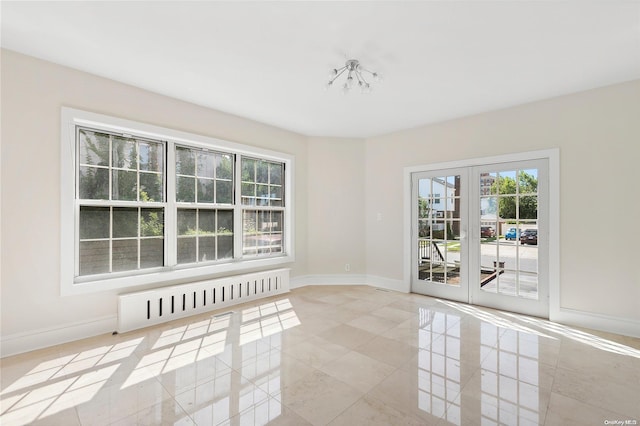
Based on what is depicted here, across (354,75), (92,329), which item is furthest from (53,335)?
(354,75)

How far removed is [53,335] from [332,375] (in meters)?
2.81

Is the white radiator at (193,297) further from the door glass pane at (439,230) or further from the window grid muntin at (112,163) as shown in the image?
the door glass pane at (439,230)

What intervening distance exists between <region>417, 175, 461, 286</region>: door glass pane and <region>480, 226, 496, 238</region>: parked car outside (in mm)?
333

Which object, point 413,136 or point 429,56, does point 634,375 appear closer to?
point 429,56

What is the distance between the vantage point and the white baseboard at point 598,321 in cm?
316

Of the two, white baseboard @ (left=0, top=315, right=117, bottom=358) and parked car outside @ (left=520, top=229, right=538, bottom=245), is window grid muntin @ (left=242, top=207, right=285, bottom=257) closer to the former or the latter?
white baseboard @ (left=0, top=315, right=117, bottom=358)

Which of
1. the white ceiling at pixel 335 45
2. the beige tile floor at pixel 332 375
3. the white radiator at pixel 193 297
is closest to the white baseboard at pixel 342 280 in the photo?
the white radiator at pixel 193 297

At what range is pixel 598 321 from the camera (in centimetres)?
334

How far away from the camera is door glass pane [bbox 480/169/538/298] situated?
12.6 feet

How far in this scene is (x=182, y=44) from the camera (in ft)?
8.32

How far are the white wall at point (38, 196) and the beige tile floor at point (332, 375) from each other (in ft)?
0.99

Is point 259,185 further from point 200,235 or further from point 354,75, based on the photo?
point 354,75

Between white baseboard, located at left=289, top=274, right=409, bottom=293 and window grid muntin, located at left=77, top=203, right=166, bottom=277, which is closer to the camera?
window grid muntin, located at left=77, top=203, right=166, bottom=277

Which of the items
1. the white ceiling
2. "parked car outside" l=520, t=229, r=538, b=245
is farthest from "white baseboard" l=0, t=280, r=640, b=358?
the white ceiling
